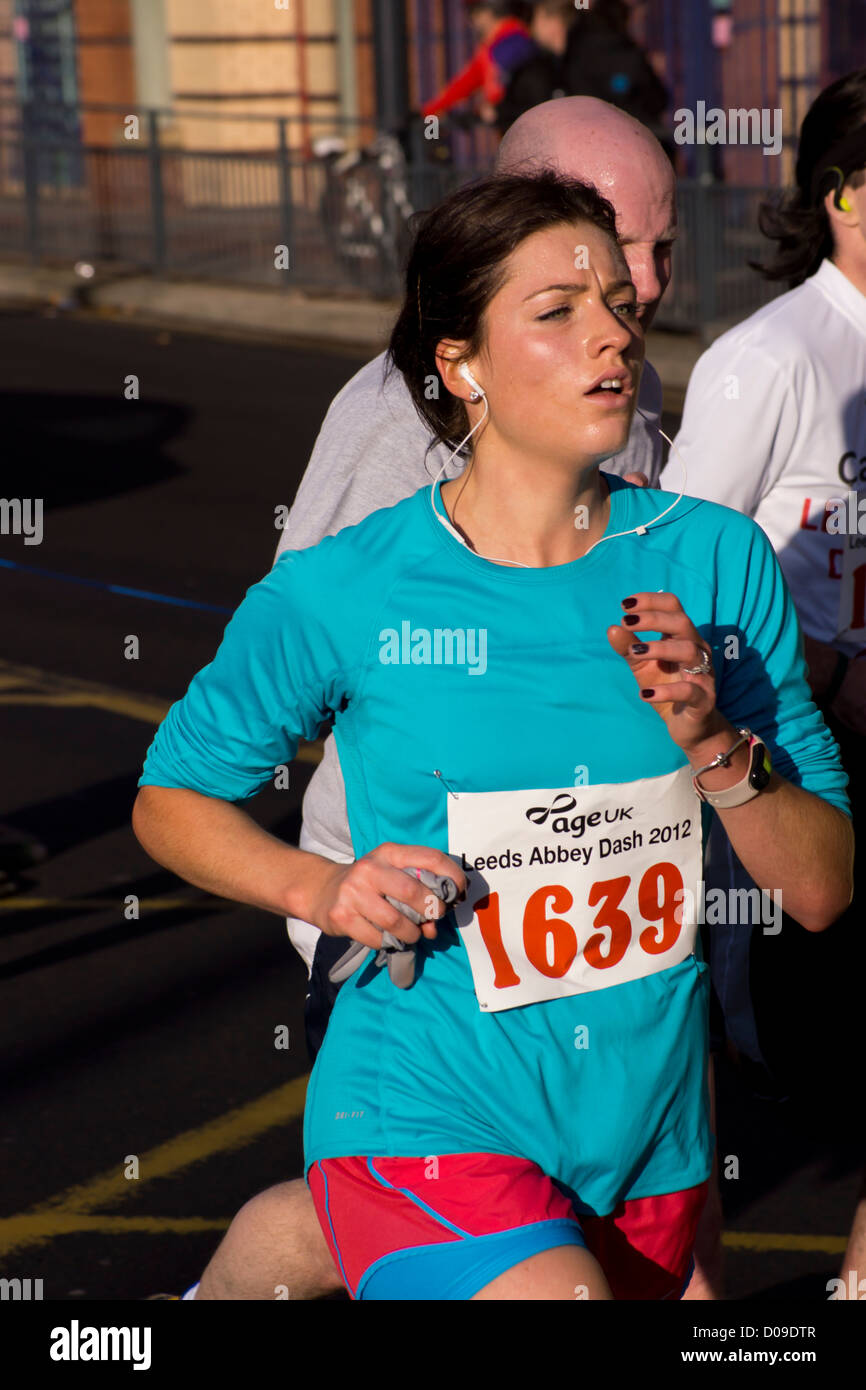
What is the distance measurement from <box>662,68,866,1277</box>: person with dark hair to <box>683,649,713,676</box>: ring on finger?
3.38 ft

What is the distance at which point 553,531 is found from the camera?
2658mm

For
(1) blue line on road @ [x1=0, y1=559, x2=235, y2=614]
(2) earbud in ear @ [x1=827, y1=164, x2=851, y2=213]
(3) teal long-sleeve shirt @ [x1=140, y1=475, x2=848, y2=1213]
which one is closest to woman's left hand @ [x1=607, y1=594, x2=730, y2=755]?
(3) teal long-sleeve shirt @ [x1=140, y1=475, x2=848, y2=1213]

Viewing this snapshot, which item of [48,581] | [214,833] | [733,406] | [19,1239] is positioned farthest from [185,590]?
[214,833]

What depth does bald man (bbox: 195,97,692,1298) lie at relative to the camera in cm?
299

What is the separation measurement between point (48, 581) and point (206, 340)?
7378 mm

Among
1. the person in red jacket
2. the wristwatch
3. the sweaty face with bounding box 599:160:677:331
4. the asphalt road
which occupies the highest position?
the person in red jacket

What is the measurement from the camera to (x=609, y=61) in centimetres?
1475

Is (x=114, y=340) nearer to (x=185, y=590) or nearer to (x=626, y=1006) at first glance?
(x=185, y=590)

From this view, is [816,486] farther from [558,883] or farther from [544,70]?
[544,70]

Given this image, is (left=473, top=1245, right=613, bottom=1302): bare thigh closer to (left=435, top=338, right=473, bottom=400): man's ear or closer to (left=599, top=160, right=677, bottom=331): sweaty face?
(left=435, top=338, right=473, bottom=400): man's ear

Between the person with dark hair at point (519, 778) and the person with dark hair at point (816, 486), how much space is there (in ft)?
2.09

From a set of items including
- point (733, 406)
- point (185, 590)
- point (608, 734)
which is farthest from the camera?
point (185, 590)

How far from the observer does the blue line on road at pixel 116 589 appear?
30.5 feet

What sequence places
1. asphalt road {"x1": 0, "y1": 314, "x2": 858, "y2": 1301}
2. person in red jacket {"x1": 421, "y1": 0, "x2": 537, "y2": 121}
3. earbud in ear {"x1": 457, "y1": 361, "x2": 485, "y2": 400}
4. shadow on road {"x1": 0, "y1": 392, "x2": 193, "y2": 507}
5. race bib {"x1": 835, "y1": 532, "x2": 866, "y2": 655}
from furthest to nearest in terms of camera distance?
person in red jacket {"x1": 421, "y1": 0, "x2": 537, "y2": 121}, shadow on road {"x1": 0, "y1": 392, "x2": 193, "y2": 507}, asphalt road {"x1": 0, "y1": 314, "x2": 858, "y2": 1301}, race bib {"x1": 835, "y1": 532, "x2": 866, "y2": 655}, earbud in ear {"x1": 457, "y1": 361, "x2": 485, "y2": 400}
